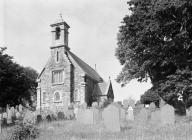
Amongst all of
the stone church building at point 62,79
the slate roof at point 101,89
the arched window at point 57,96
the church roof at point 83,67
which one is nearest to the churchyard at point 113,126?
the stone church building at point 62,79

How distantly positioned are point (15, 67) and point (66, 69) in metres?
7.18

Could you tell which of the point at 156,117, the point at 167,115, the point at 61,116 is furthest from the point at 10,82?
the point at 167,115

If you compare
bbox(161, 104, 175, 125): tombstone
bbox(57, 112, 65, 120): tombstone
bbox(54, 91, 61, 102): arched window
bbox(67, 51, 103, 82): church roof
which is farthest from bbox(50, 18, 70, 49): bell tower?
bbox(161, 104, 175, 125): tombstone

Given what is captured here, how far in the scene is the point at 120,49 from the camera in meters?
34.0

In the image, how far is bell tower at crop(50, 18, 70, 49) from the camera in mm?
42312

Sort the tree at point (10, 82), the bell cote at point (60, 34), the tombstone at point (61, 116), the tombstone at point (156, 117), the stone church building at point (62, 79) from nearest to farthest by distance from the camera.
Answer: the tombstone at point (156, 117) < the tombstone at point (61, 116) < the tree at point (10, 82) < the stone church building at point (62, 79) < the bell cote at point (60, 34)

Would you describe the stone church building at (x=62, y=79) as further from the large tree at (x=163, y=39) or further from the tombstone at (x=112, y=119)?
the tombstone at (x=112, y=119)

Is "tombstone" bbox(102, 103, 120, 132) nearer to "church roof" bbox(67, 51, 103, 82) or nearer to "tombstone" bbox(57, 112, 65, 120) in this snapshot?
"tombstone" bbox(57, 112, 65, 120)

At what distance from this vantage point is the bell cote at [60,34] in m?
42.3

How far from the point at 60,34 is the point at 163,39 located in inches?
829

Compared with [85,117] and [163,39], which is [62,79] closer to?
[163,39]

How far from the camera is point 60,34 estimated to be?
42.7 meters

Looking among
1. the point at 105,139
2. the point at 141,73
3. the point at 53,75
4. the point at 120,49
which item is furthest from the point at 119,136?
the point at 53,75

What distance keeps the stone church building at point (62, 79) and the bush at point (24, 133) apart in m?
26.6
